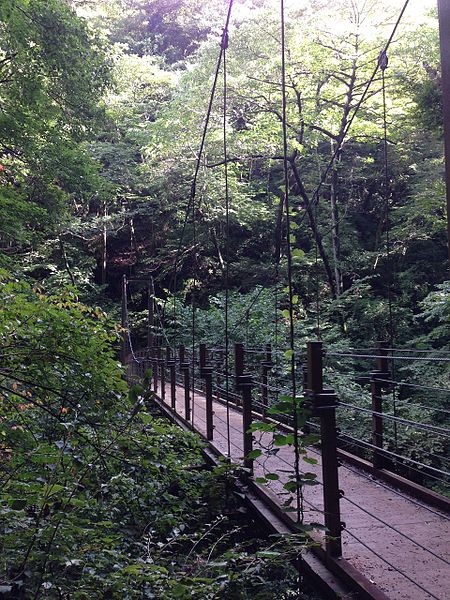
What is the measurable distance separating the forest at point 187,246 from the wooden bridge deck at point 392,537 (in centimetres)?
22

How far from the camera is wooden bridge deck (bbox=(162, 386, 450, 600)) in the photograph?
1.58 metres

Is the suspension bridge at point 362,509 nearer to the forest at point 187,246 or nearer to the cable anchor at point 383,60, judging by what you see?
the forest at point 187,246

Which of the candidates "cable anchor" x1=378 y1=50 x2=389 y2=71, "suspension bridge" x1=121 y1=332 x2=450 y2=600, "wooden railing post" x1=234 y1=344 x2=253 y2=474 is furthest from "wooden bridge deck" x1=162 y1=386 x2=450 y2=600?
"cable anchor" x1=378 y1=50 x2=389 y2=71

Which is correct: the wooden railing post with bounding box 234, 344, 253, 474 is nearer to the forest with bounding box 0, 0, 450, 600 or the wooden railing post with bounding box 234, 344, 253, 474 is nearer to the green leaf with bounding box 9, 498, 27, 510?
the forest with bounding box 0, 0, 450, 600

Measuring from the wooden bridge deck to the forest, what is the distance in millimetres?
219

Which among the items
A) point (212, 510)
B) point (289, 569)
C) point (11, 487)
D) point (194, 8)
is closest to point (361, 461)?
point (212, 510)

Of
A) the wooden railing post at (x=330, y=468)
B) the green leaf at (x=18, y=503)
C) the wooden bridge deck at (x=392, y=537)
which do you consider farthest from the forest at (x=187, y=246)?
the wooden bridge deck at (x=392, y=537)

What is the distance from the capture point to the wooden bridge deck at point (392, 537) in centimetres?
158

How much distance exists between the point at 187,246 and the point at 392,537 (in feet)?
44.2

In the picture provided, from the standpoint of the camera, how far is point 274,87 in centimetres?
940

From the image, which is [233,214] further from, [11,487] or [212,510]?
[11,487]

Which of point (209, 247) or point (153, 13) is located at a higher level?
point (153, 13)

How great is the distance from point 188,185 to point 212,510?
1070 centimetres

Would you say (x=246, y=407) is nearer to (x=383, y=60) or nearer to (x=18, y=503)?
(x=18, y=503)
